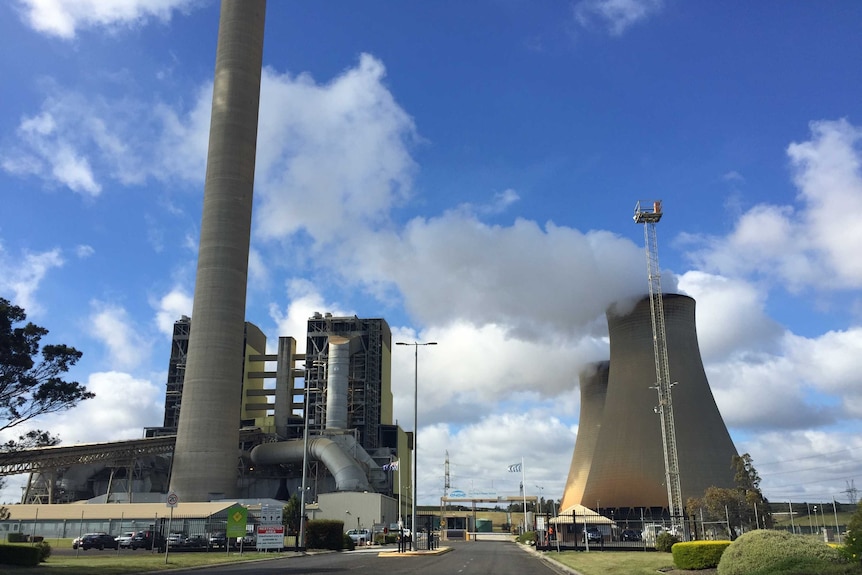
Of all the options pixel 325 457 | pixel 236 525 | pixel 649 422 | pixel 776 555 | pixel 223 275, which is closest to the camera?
pixel 776 555

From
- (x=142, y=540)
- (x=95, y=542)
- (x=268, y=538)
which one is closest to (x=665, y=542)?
(x=268, y=538)

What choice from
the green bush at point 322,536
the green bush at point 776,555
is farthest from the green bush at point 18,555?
the green bush at point 322,536

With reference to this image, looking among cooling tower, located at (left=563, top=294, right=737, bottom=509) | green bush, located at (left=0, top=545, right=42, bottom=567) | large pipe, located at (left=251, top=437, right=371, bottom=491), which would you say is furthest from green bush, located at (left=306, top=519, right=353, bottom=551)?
cooling tower, located at (left=563, top=294, right=737, bottom=509)

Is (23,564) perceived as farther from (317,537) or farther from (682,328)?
(682,328)

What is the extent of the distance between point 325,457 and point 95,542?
1259 inches

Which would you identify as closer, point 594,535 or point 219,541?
point 219,541

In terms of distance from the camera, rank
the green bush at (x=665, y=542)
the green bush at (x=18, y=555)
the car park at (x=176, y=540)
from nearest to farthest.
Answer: the green bush at (x=18, y=555) → the car park at (x=176, y=540) → the green bush at (x=665, y=542)

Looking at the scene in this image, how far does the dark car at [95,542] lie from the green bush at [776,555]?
40.1 meters

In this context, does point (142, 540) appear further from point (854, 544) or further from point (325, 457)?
point (854, 544)

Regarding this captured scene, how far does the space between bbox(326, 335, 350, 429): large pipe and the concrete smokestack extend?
60.3ft

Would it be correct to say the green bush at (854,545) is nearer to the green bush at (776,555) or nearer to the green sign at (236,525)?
the green bush at (776,555)

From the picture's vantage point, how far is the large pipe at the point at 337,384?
84750 millimetres

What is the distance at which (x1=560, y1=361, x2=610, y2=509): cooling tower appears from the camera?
3745 inches

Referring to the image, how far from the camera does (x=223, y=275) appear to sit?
66.9 m
